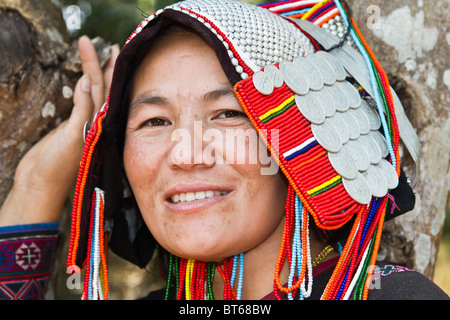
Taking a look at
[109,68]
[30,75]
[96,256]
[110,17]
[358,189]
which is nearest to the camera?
[358,189]

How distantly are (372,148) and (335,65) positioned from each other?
381 mm

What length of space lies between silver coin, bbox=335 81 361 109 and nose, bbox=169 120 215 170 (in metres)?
0.59

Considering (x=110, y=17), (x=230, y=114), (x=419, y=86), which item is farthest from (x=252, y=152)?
(x=110, y=17)

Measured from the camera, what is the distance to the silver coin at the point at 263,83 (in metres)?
1.97

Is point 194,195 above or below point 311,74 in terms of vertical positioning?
below

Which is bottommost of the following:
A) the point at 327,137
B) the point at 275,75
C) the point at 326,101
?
the point at 327,137

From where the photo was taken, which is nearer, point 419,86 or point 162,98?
point 162,98

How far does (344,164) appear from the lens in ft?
6.54

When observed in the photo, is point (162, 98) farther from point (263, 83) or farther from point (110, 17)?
point (110, 17)

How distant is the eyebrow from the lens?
6.84ft

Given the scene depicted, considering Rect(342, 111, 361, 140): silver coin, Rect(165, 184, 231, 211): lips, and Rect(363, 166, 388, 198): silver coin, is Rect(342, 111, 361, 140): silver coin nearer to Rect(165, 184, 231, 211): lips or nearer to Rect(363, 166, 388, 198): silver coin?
Rect(363, 166, 388, 198): silver coin

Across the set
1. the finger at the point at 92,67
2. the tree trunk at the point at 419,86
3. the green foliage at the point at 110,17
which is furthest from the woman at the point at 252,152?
the green foliage at the point at 110,17

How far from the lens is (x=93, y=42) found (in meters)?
2.78

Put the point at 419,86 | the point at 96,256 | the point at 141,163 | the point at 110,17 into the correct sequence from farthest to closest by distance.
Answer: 1. the point at 110,17
2. the point at 419,86
3. the point at 96,256
4. the point at 141,163
